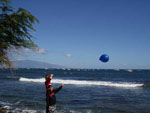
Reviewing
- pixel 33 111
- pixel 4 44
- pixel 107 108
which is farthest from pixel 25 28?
pixel 107 108

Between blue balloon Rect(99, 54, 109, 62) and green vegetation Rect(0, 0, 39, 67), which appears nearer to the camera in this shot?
green vegetation Rect(0, 0, 39, 67)

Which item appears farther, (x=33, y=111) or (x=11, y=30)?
(x=33, y=111)

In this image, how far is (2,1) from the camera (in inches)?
262

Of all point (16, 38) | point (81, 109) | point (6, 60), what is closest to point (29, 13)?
point (16, 38)

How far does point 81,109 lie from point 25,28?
640 centimetres

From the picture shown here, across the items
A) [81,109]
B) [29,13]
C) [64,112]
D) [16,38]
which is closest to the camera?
[29,13]

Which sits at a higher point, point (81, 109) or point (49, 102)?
point (49, 102)

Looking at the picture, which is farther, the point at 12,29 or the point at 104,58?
the point at 104,58

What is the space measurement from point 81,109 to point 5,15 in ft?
23.3

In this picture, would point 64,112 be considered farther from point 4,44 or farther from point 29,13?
point 29,13

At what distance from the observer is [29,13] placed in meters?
6.66

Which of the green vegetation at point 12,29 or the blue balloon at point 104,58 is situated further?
the blue balloon at point 104,58

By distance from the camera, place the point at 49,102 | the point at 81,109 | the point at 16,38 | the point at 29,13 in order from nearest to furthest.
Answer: the point at 49,102 → the point at 29,13 → the point at 16,38 → the point at 81,109

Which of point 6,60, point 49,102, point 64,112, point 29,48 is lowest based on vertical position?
point 64,112
